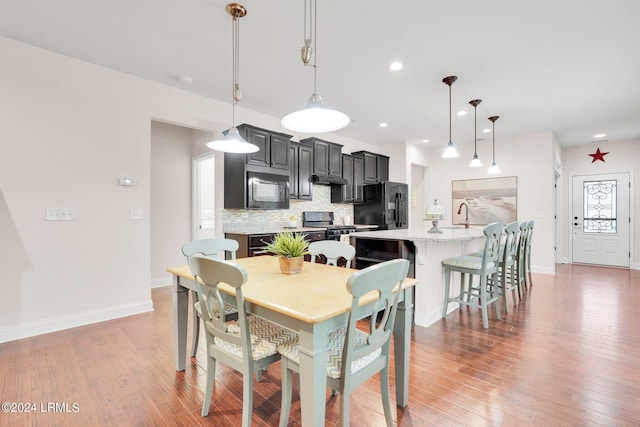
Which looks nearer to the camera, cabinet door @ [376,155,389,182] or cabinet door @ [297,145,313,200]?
cabinet door @ [297,145,313,200]

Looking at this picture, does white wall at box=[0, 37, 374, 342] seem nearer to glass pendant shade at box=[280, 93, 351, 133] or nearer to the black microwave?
the black microwave

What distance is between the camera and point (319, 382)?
1191 millimetres

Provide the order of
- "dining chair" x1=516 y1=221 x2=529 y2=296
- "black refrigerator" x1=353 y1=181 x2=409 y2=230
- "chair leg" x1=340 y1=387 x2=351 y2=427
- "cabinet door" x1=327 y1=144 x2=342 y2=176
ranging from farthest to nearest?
1. "black refrigerator" x1=353 y1=181 x2=409 y2=230
2. "cabinet door" x1=327 y1=144 x2=342 y2=176
3. "dining chair" x1=516 y1=221 x2=529 y2=296
4. "chair leg" x1=340 y1=387 x2=351 y2=427

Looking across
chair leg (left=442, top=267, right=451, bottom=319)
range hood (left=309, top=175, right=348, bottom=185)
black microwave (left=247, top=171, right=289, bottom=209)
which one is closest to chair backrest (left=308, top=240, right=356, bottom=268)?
chair leg (left=442, top=267, right=451, bottom=319)

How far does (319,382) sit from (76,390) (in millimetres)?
1762

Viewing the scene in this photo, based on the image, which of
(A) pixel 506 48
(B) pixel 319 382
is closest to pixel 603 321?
(A) pixel 506 48

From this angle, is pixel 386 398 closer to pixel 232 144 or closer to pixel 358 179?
pixel 232 144

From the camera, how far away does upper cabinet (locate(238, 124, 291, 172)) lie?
13.6ft

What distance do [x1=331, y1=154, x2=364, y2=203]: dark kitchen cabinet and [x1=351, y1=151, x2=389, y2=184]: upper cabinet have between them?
0.11m

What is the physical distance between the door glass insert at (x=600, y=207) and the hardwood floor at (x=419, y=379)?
4.36 metres

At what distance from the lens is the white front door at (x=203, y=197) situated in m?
4.91

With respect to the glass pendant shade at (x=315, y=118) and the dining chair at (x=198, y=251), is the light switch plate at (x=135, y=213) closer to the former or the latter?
the dining chair at (x=198, y=251)

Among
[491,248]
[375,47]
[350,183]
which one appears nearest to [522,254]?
[491,248]

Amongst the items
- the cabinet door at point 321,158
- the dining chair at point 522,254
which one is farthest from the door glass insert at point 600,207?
the cabinet door at point 321,158
